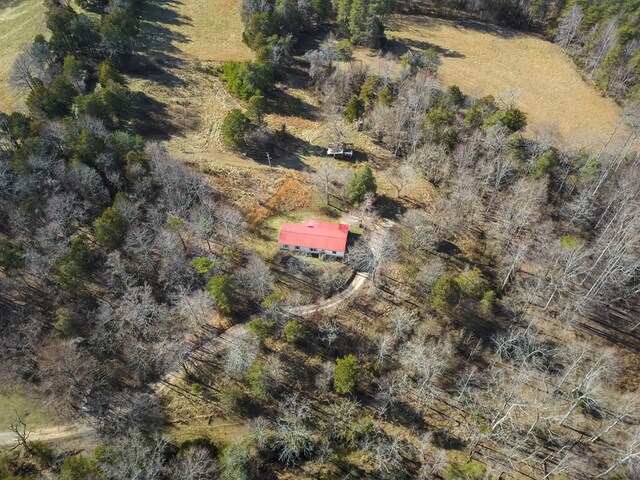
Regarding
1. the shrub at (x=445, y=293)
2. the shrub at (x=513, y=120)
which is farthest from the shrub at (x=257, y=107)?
the shrub at (x=445, y=293)

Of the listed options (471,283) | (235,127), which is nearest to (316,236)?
(471,283)

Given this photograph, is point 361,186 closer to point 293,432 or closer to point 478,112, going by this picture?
point 478,112

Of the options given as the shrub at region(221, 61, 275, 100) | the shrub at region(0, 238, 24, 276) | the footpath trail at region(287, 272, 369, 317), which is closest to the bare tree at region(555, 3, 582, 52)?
the shrub at region(221, 61, 275, 100)

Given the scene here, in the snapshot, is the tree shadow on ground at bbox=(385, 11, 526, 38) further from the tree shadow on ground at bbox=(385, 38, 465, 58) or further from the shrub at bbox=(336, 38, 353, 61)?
the shrub at bbox=(336, 38, 353, 61)

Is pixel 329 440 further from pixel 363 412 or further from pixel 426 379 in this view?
pixel 426 379

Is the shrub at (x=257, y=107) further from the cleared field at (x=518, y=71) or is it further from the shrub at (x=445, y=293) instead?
the shrub at (x=445, y=293)

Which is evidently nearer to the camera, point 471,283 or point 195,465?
point 195,465
